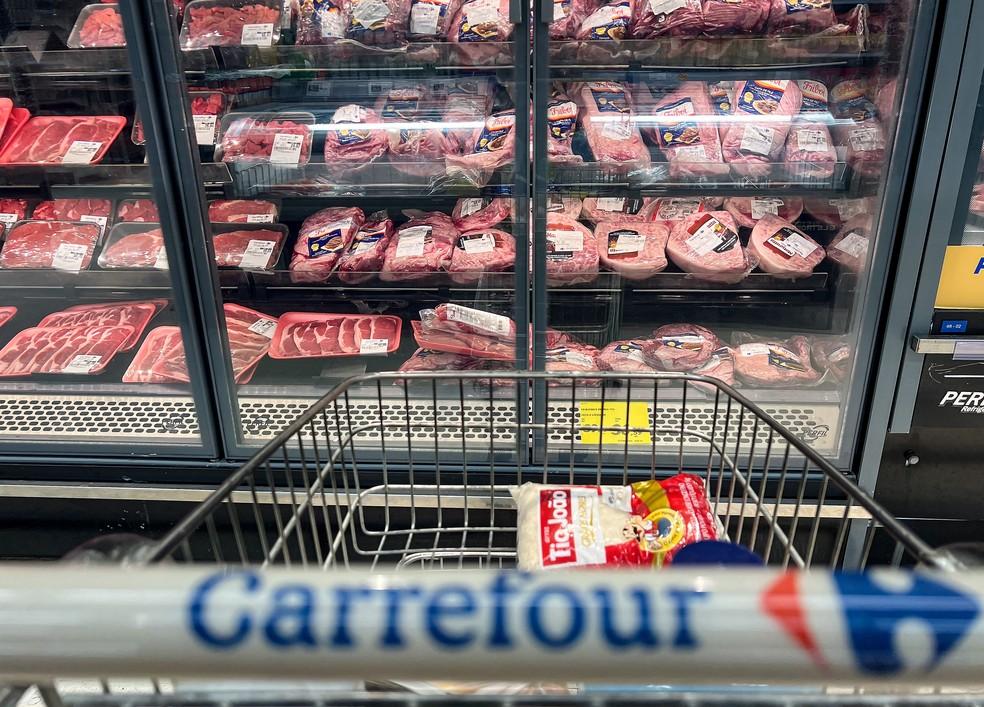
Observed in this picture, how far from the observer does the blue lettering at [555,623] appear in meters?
0.36

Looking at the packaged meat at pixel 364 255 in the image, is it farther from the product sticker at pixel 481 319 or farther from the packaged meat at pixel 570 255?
the packaged meat at pixel 570 255

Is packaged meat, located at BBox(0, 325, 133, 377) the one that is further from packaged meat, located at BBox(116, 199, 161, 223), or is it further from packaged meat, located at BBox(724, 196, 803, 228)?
Answer: packaged meat, located at BBox(724, 196, 803, 228)

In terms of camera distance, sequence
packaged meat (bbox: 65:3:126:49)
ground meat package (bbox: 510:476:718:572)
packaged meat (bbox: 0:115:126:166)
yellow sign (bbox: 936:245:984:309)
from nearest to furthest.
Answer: ground meat package (bbox: 510:476:718:572)
yellow sign (bbox: 936:245:984:309)
packaged meat (bbox: 65:3:126:49)
packaged meat (bbox: 0:115:126:166)

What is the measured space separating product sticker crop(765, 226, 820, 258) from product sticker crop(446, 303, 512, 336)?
31.0 inches

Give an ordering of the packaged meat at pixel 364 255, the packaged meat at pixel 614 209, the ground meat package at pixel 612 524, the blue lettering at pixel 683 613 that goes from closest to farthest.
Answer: the blue lettering at pixel 683 613
the ground meat package at pixel 612 524
the packaged meat at pixel 364 255
the packaged meat at pixel 614 209

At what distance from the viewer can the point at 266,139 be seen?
6.64 ft

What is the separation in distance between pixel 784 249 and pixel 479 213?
2.98 ft

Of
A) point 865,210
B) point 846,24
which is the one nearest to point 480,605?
point 865,210

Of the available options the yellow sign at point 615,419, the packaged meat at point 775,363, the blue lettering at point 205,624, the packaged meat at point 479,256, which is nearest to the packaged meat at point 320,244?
the packaged meat at point 479,256

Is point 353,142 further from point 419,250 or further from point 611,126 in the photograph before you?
point 611,126

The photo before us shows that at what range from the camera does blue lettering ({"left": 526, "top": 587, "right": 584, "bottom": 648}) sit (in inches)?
14.4

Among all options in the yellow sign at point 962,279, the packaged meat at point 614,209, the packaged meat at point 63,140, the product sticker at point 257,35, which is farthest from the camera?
the packaged meat at point 614,209

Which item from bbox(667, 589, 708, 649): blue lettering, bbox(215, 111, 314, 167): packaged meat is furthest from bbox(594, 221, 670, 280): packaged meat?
bbox(667, 589, 708, 649): blue lettering

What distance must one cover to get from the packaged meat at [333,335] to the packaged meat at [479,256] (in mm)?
308
